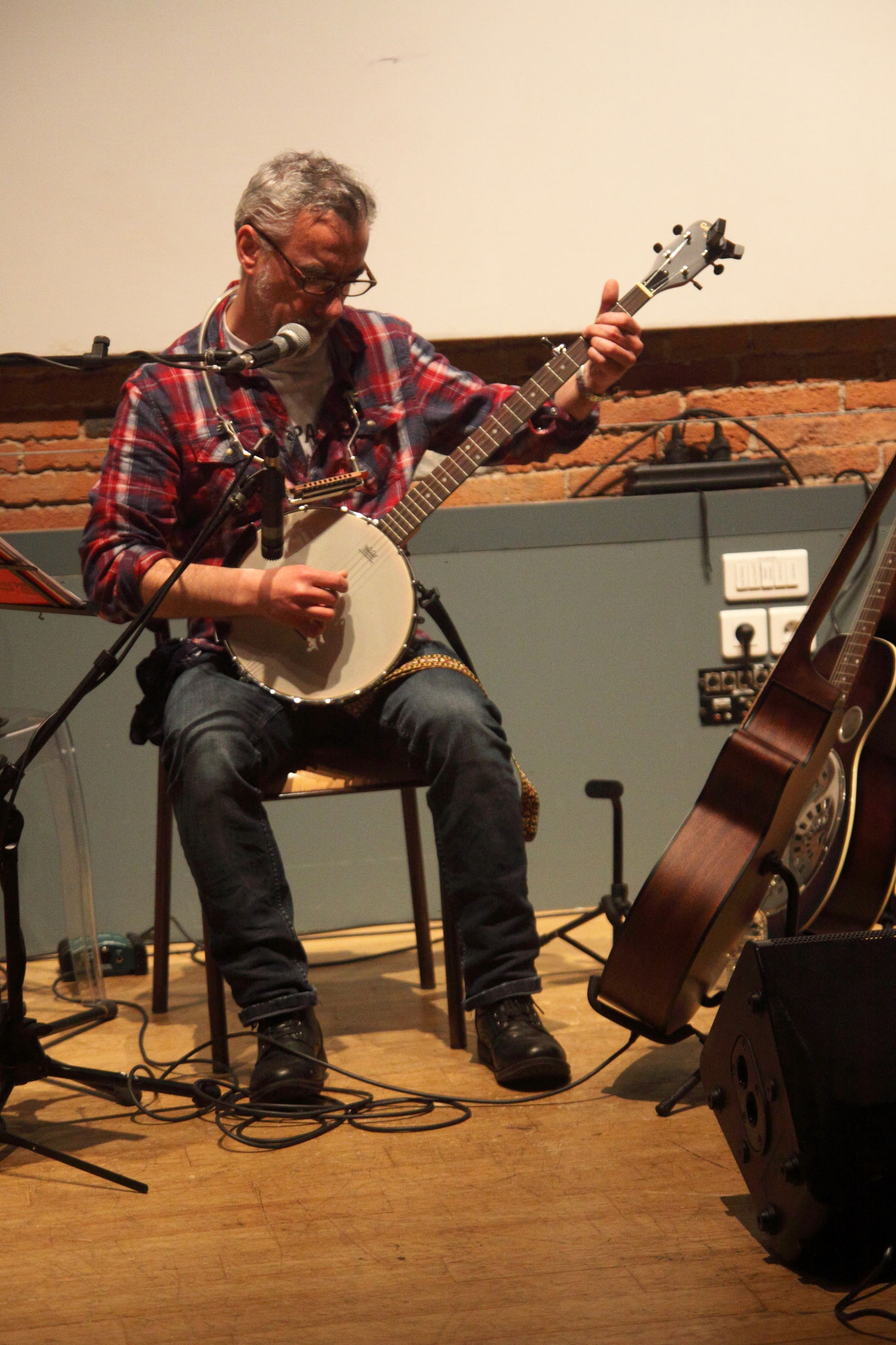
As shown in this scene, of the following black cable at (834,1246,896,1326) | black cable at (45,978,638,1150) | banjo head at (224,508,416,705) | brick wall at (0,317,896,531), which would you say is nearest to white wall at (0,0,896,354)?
brick wall at (0,317,896,531)

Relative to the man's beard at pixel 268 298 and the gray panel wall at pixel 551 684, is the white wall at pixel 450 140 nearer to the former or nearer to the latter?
the gray panel wall at pixel 551 684

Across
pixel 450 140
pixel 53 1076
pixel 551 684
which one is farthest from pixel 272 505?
pixel 450 140

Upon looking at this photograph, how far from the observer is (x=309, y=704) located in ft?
6.33

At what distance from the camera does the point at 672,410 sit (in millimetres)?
3092

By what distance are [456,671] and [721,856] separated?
1.90ft

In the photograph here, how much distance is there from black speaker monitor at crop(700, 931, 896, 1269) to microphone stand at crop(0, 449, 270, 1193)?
0.77m

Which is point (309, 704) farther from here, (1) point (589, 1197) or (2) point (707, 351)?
(2) point (707, 351)

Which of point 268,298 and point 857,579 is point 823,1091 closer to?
point 268,298

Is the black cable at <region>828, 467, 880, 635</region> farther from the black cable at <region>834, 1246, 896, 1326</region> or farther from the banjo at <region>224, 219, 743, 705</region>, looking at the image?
the black cable at <region>834, 1246, 896, 1326</region>

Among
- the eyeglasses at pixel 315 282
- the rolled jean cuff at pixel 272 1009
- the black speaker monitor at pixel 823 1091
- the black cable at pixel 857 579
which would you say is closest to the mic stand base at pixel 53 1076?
the rolled jean cuff at pixel 272 1009

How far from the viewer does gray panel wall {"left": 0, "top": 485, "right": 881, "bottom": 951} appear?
2703 millimetres

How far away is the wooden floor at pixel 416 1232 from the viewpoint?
4.00 ft

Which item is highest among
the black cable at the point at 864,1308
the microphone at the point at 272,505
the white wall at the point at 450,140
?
the white wall at the point at 450,140

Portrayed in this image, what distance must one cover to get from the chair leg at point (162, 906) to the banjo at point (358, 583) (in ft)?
1.52
